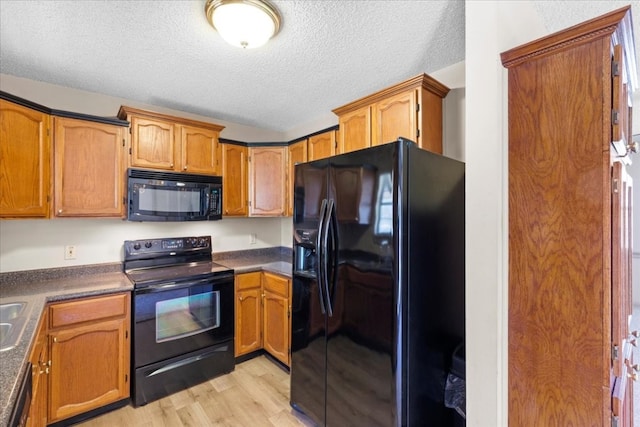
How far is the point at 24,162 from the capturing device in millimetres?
1945

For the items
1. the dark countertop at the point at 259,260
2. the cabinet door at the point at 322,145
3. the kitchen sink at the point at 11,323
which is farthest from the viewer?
the dark countertop at the point at 259,260

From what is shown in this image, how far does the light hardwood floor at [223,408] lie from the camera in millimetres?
2055

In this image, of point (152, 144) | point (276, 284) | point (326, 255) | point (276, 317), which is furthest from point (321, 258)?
point (152, 144)

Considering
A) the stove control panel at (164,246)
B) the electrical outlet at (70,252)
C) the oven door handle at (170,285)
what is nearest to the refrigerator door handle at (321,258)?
the oven door handle at (170,285)

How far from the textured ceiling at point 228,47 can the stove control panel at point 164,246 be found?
4.19 feet

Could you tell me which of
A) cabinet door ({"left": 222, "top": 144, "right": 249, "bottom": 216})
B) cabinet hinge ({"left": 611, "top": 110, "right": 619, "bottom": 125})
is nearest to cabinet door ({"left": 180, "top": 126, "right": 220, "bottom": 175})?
cabinet door ({"left": 222, "top": 144, "right": 249, "bottom": 216})

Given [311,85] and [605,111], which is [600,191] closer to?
[605,111]

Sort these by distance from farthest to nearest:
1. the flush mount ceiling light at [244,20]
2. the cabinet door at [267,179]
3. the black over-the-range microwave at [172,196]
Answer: the cabinet door at [267,179]
the black over-the-range microwave at [172,196]
the flush mount ceiling light at [244,20]

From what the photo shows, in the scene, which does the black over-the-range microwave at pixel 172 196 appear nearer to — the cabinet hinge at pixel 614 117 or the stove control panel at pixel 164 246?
the stove control panel at pixel 164 246

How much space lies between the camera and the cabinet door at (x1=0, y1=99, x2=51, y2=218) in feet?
6.03

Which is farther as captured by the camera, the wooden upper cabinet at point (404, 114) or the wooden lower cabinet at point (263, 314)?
the wooden lower cabinet at point (263, 314)

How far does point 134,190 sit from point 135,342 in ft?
3.77

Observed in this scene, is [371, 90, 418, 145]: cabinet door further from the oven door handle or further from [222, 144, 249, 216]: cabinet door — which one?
the oven door handle

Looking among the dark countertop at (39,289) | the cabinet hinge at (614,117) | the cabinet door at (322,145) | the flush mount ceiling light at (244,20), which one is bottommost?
the dark countertop at (39,289)
